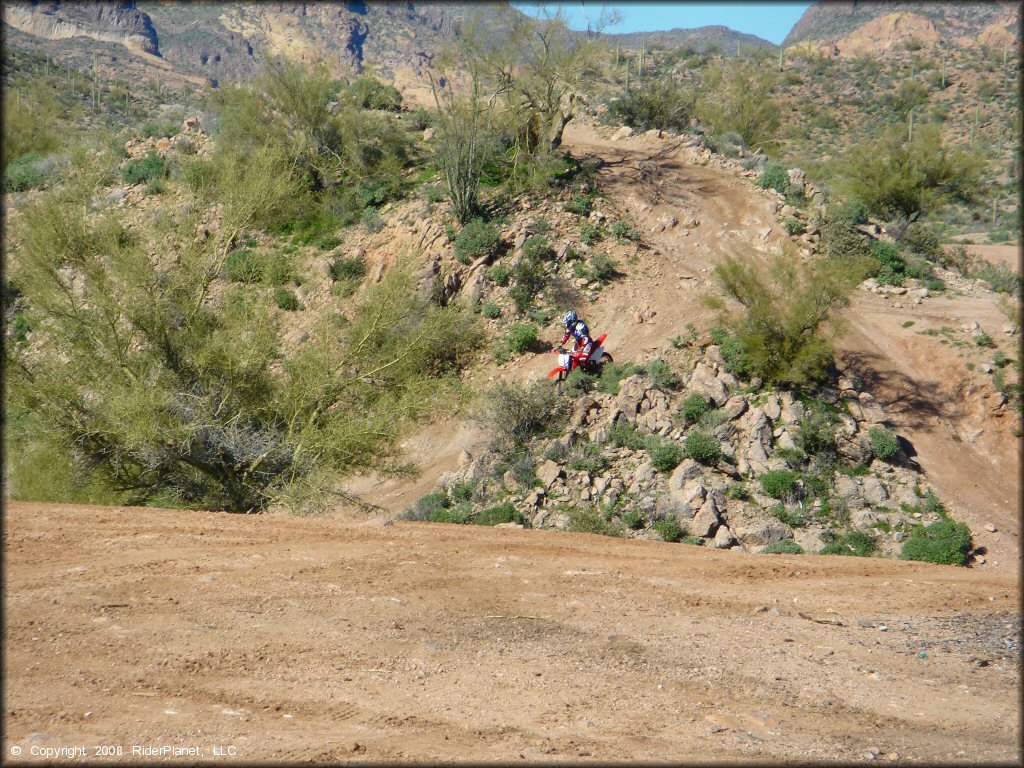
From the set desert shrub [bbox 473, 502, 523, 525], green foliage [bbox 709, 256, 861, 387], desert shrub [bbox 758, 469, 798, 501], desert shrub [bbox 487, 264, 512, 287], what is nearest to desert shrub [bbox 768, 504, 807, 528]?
desert shrub [bbox 758, 469, 798, 501]

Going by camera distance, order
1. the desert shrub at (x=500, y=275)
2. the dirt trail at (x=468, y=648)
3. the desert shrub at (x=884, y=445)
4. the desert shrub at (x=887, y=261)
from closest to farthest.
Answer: the dirt trail at (x=468, y=648) < the desert shrub at (x=884, y=445) < the desert shrub at (x=887, y=261) < the desert shrub at (x=500, y=275)

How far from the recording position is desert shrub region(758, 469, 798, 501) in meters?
13.8

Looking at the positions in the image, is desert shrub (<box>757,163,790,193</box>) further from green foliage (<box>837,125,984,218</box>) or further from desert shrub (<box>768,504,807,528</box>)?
desert shrub (<box>768,504,807,528</box>)

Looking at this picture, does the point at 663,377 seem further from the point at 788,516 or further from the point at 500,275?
the point at 500,275

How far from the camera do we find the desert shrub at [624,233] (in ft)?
68.1

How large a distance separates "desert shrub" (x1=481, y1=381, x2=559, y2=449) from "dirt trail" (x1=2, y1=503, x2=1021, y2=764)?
710 centimetres

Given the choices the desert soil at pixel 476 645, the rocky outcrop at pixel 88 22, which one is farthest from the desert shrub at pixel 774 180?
the rocky outcrop at pixel 88 22

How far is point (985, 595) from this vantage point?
7855 millimetres

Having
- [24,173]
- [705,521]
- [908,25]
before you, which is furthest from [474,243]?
[908,25]

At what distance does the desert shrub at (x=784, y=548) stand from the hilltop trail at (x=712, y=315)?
10.1 ft

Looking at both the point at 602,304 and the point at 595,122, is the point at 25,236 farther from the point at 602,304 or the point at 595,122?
the point at 595,122

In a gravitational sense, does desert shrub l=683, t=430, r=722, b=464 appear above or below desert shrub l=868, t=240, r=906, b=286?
below

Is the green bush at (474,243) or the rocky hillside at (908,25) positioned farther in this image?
the rocky hillside at (908,25)

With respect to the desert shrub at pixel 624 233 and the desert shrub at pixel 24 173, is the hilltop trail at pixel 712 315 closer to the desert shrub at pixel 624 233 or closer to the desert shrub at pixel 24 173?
the desert shrub at pixel 624 233
